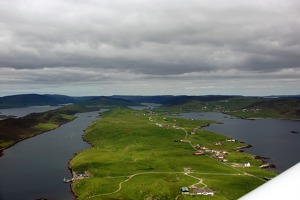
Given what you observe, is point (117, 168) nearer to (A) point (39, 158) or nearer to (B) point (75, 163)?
(B) point (75, 163)

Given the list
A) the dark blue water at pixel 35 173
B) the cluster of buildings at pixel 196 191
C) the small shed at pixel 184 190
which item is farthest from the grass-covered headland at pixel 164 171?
the dark blue water at pixel 35 173

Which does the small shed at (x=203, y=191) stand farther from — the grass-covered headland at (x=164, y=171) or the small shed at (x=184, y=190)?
the small shed at (x=184, y=190)

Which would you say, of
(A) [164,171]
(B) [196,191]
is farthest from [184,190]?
(A) [164,171]

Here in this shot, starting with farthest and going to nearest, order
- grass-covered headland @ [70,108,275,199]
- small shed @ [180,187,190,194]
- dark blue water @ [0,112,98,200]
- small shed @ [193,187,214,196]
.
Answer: dark blue water @ [0,112,98,200] < grass-covered headland @ [70,108,275,199] < small shed @ [180,187,190,194] < small shed @ [193,187,214,196]

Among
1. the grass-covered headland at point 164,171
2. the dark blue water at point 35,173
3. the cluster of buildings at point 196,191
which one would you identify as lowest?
the dark blue water at point 35,173

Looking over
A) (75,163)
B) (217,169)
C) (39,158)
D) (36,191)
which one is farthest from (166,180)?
(39,158)

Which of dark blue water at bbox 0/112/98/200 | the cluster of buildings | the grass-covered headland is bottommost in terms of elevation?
dark blue water at bbox 0/112/98/200

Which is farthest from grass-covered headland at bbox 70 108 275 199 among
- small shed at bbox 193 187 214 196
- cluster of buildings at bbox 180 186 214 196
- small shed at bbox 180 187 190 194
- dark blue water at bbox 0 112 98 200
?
dark blue water at bbox 0 112 98 200

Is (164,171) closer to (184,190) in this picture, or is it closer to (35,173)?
(184,190)

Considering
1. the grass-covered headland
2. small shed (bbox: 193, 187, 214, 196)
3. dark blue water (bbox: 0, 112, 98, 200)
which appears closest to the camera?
small shed (bbox: 193, 187, 214, 196)

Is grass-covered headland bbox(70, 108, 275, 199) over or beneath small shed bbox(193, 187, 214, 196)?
beneath

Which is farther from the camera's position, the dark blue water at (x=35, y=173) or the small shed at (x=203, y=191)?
the dark blue water at (x=35, y=173)

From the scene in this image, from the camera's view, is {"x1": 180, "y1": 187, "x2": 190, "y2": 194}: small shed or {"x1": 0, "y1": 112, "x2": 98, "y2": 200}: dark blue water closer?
{"x1": 180, "y1": 187, "x2": 190, "y2": 194}: small shed

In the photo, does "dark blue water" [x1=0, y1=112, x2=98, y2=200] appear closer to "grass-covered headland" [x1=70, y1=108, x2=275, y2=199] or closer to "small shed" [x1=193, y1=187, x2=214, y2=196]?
"grass-covered headland" [x1=70, y1=108, x2=275, y2=199]
